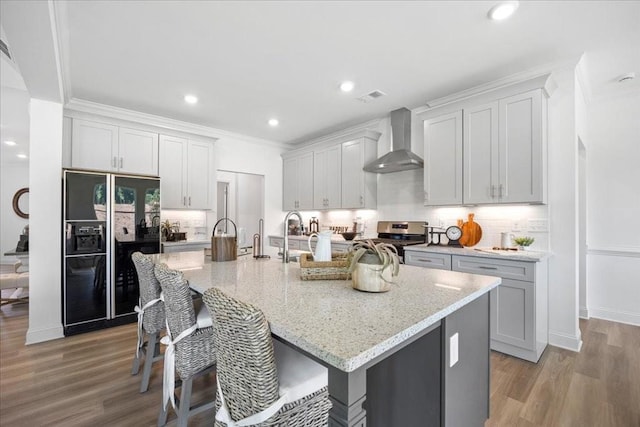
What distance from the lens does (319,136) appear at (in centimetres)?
532

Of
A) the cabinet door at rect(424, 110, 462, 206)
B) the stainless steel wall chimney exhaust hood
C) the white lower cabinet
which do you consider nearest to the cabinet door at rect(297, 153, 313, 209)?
the stainless steel wall chimney exhaust hood

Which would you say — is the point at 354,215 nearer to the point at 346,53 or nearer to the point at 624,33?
the point at 346,53

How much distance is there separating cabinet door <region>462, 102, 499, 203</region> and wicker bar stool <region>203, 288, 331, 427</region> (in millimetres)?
2720

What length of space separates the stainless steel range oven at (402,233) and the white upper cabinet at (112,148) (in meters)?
3.33

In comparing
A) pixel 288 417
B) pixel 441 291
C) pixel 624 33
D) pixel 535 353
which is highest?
pixel 624 33

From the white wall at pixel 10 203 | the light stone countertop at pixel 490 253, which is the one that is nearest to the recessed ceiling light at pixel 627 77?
the light stone countertop at pixel 490 253

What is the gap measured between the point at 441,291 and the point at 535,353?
74.8 inches

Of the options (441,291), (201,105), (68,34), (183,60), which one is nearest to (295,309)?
(441,291)

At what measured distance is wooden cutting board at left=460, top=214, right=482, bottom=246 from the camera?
3.27 meters

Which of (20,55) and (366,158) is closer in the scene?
(20,55)

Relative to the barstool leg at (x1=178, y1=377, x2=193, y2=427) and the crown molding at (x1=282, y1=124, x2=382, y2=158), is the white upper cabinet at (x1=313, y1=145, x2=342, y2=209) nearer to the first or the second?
the crown molding at (x1=282, y1=124, x2=382, y2=158)

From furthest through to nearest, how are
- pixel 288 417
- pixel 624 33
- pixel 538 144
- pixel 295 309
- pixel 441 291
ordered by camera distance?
pixel 538 144 < pixel 624 33 < pixel 441 291 < pixel 295 309 < pixel 288 417

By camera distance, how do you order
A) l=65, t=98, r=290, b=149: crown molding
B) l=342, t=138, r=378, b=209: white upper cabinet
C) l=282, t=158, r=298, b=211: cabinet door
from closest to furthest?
1. l=65, t=98, r=290, b=149: crown molding
2. l=342, t=138, r=378, b=209: white upper cabinet
3. l=282, t=158, r=298, b=211: cabinet door

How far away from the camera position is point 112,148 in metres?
3.80
